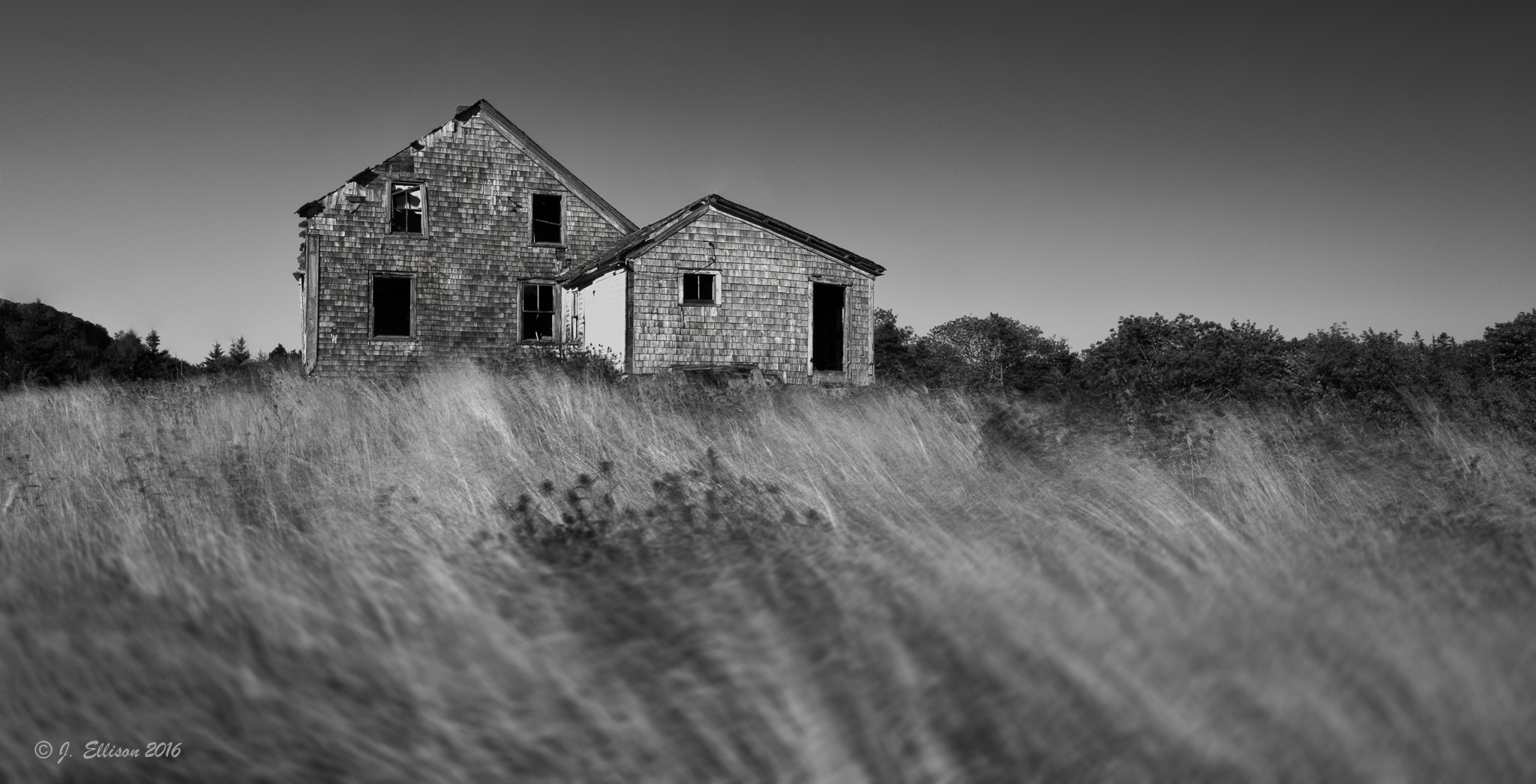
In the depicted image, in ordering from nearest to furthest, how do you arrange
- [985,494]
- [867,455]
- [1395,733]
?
[1395,733]
[985,494]
[867,455]

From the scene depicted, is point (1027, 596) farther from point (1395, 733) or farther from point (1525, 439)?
point (1525, 439)

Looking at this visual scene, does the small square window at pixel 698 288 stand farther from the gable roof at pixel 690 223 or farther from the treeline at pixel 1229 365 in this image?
the treeline at pixel 1229 365

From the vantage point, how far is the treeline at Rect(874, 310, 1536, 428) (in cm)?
905

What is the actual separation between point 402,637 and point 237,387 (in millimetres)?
11684

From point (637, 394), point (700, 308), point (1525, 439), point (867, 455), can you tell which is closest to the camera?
point (867, 455)

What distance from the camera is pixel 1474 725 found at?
2.00 metres

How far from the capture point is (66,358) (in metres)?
28.2

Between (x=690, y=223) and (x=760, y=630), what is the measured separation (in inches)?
574

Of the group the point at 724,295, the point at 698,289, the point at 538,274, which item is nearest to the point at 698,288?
the point at 698,289

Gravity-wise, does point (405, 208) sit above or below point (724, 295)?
above

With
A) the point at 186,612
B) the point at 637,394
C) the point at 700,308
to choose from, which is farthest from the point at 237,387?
the point at 186,612

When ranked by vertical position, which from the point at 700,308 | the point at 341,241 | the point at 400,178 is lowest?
the point at 700,308

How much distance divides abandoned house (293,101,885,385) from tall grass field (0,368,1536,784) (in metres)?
11.5

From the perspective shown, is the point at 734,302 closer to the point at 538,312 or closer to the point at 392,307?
the point at 538,312
